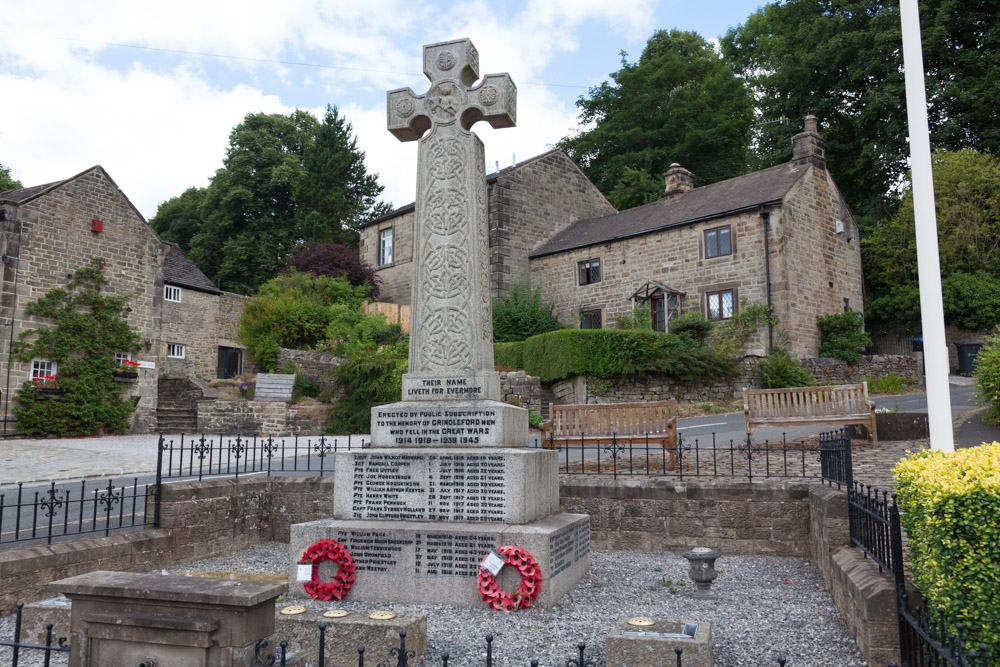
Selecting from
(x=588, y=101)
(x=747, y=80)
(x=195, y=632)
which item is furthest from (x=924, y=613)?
(x=747, y=80)

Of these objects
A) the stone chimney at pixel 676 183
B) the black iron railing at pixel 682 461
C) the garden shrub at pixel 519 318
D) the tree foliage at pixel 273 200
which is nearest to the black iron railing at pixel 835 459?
the black iron railing at pixel 682 461

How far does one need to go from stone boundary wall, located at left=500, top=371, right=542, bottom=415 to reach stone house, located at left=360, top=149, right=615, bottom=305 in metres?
8.09

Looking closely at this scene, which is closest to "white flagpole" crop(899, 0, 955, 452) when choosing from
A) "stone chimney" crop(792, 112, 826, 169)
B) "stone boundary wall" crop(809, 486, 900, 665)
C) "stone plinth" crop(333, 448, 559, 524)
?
"stone boundary wall" crop(809, 486, 900, 665)

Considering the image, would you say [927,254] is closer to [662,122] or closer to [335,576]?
[335,576]

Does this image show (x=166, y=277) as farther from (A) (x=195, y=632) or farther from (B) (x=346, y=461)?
(A) (x=195, y=632)

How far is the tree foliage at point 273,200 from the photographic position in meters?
43.3

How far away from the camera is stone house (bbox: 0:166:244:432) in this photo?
19.4 meters

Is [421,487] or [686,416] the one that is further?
[686,416]

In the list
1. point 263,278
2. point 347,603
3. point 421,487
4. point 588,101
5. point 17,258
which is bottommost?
point 347,603

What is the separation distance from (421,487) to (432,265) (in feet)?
7.06

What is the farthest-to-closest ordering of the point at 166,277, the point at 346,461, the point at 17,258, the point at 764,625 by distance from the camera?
the point at 166,277 → the point at 17,258 → the point at 346,461 → the point at 764,625

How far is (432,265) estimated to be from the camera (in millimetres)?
6809

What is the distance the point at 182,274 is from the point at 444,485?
29.4 m

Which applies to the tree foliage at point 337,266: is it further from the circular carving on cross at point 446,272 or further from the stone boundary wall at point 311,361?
the circular carving on cross at point 446,272
